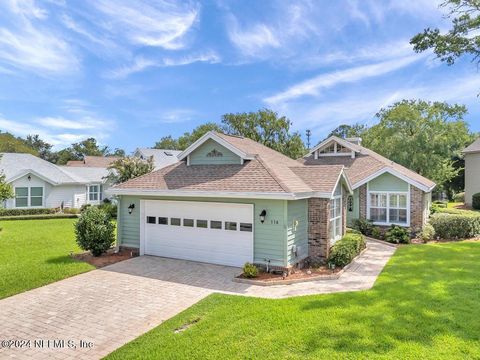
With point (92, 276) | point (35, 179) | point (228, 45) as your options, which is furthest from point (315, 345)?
point (35, 179)

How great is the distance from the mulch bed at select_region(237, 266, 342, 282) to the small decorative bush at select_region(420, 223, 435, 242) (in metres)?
8.46

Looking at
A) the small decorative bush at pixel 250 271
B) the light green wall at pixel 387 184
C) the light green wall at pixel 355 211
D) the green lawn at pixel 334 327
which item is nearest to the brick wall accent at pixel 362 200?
the light green wall at pixel 355 211

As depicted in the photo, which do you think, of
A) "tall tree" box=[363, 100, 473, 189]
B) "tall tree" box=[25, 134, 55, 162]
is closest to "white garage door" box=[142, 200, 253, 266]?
"tall tree" box=[363, 100, 473, 189]

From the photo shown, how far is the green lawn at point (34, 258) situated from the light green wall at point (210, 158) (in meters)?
6.49

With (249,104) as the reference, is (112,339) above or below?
below

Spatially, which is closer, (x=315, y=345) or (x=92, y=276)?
(x=315, y=345)

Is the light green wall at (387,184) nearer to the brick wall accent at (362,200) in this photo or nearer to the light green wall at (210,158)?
the brick wall accent at (362,200)

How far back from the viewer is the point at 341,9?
14.2 meters

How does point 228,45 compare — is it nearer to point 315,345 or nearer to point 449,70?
point 449,70

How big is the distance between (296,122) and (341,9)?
3186 centimetres

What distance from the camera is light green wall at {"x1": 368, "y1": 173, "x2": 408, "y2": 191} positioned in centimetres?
1852

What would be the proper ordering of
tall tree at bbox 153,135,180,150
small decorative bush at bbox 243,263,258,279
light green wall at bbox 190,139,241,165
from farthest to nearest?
tall tree at bbox 153,135,180,150 < light green wall at bbox 190,139,241,165 < small decorative bush at bbox 243,263,258,279

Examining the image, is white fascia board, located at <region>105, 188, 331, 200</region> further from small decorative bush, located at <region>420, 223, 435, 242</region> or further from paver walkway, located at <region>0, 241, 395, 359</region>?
small decorative bush, located at <region>420, 223, 435, 242</region>

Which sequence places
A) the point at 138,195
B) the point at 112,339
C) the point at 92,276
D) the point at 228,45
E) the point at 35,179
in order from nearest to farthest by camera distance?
the point at 112,339, the point at 92,276, the point at 138,195, the point at 228,45, the point at 35,179
